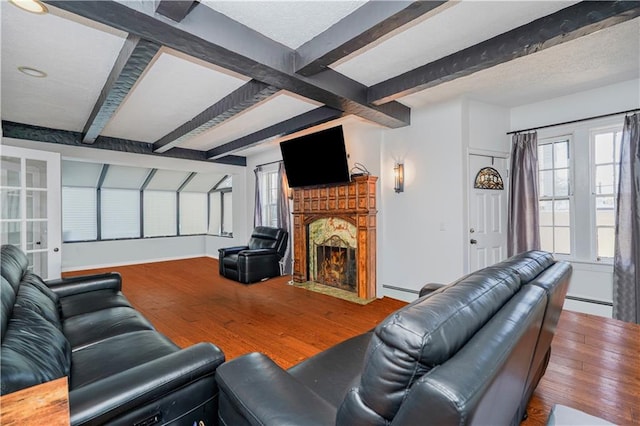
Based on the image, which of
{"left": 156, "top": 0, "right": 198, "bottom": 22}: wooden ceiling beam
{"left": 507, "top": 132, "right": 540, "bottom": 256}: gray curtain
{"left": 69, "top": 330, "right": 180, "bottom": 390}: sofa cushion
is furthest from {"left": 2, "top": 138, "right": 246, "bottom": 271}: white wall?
{"left": 507, "top": 132, "right": 540, "bottom": 256}: gray curtain

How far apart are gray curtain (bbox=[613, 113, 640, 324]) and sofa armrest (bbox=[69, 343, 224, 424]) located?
412 cm

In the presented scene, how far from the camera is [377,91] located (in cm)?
320

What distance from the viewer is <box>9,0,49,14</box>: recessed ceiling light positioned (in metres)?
1.69

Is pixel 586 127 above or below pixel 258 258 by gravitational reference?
above

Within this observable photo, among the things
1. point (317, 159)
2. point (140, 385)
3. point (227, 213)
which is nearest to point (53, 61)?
point (140, 385)

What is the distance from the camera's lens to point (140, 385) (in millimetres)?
1202

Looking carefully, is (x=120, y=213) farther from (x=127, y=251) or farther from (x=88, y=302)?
(x=88, y=302)

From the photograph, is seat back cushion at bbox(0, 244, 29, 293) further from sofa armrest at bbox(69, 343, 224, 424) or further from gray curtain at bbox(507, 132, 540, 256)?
gray curtain at bbox(507, 132, 540, 256)

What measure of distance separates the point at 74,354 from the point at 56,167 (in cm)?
360

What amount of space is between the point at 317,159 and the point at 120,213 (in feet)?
19.2

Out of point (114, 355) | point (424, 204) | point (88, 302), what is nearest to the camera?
point (114, 355)

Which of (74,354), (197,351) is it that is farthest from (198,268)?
(197,351)

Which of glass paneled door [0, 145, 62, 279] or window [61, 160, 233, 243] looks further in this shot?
window [61, 160, 233, 243]

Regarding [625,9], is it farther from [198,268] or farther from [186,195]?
[186,195]
